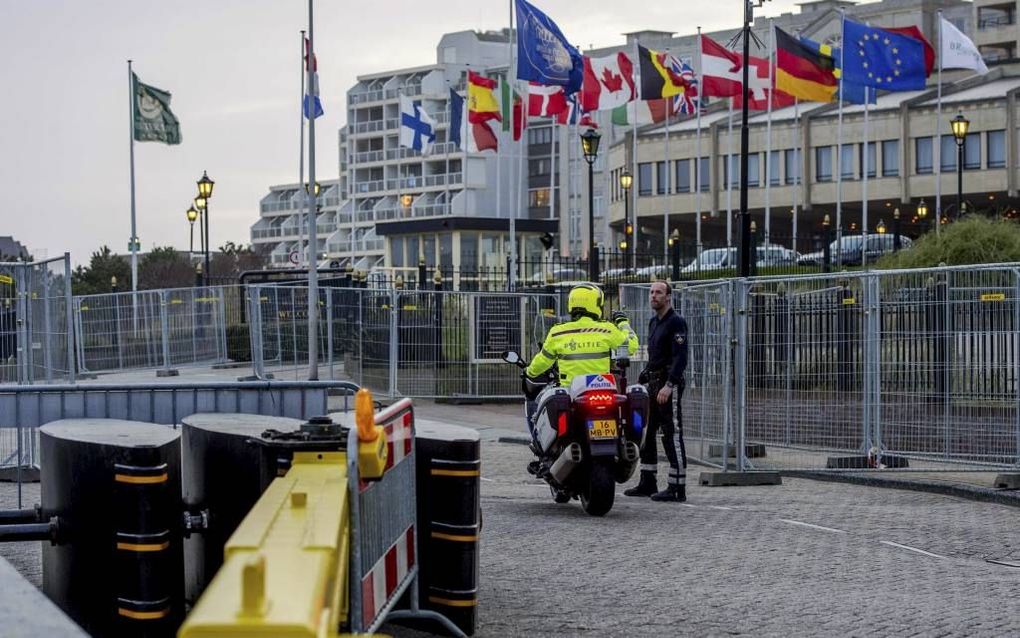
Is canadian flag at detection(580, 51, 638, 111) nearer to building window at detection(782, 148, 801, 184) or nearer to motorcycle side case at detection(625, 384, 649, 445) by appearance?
building window at detection(782, 148, 801, 184)

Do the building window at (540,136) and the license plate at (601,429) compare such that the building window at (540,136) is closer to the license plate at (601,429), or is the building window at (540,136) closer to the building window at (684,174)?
the building window at (684,174)

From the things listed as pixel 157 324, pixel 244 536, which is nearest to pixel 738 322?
pixel 244 536

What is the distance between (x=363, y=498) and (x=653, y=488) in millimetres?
8459

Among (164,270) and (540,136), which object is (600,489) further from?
(540,136)

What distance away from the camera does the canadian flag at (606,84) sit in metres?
53.3

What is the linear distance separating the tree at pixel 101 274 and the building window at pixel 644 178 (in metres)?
30.8

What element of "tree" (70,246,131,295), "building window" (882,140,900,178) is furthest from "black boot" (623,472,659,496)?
"building window" (882,140,900,178)

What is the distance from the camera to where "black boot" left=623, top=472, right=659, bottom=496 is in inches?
562

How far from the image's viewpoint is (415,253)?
49.2 metres

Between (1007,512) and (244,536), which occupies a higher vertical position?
(244,536)

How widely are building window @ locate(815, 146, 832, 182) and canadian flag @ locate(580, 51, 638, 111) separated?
37876 millimetres

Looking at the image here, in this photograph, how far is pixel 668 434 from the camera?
14.1 meters

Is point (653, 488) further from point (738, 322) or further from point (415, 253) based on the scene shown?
point (415, 253)

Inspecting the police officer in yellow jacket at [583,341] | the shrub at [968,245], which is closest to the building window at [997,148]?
the shrub at [968,245]
